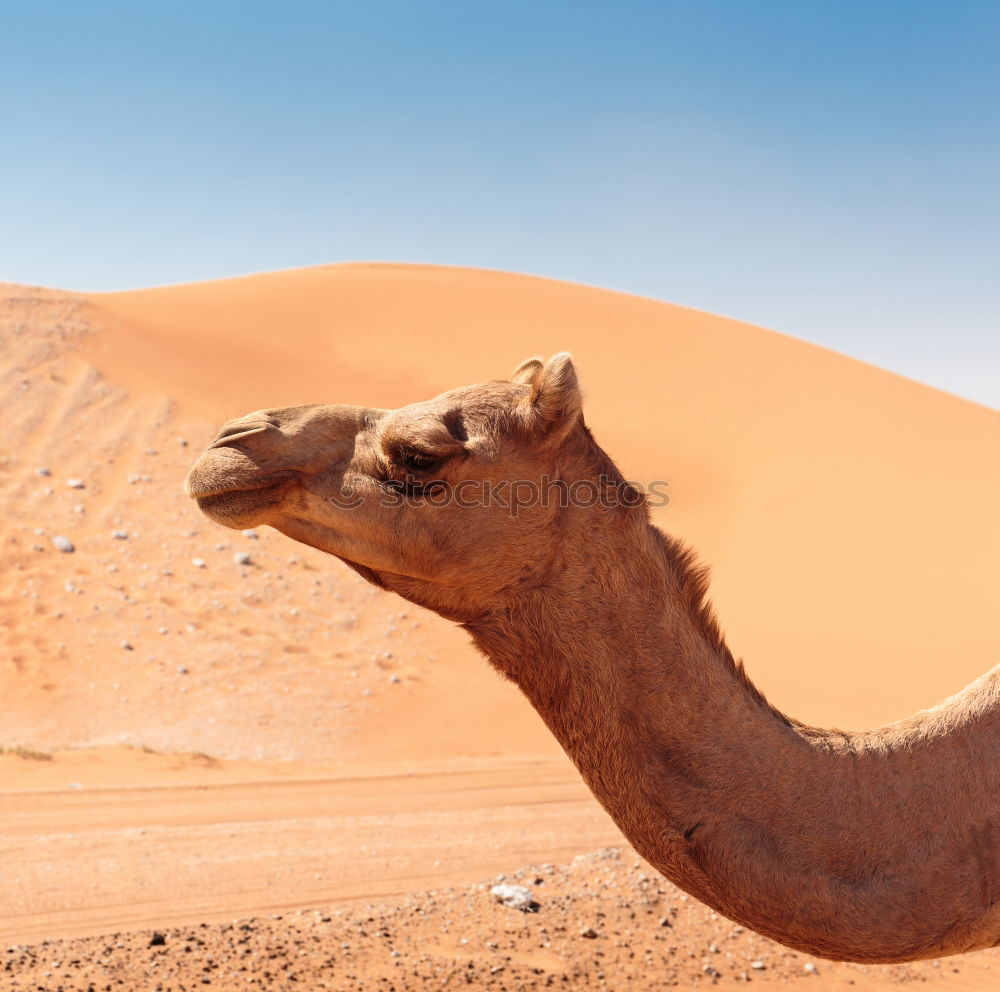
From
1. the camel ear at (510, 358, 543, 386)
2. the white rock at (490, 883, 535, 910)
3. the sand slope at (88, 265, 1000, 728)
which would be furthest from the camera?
the sand slope at (88, 265, 1000, 728)

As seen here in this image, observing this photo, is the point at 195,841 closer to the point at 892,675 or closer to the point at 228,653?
the point at 228,653

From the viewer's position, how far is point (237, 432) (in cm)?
277

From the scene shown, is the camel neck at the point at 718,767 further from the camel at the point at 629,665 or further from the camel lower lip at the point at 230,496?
the camel lower lip at the point at 230,496

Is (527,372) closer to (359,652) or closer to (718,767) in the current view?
(718,767)

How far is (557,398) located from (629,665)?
0.73 metres

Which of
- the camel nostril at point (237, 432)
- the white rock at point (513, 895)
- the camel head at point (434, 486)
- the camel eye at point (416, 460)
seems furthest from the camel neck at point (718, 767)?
the white rock at point (513, 895)

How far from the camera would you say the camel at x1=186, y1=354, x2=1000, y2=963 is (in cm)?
261

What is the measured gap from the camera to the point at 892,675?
1716 cm

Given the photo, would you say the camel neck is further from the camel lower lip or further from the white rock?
the white rock

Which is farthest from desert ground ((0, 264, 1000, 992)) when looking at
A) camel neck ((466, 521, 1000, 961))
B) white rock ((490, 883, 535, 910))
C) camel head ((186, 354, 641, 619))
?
camel head ((186, 354, 641, 619))

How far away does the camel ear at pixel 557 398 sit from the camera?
9.02 feet

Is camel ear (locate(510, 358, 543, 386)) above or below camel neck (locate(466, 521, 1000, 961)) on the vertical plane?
above

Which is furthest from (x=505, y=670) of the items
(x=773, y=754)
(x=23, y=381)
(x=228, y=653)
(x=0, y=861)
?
(x=23, y=381)

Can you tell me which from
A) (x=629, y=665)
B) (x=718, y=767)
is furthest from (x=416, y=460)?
(x=718, y=767)
